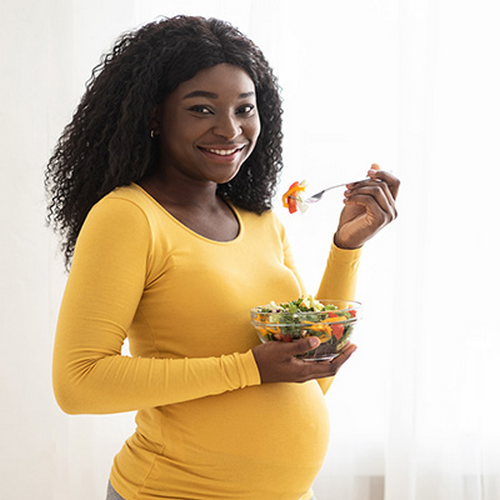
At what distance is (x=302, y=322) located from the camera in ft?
3.50

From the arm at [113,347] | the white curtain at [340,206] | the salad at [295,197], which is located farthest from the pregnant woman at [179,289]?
the white curtain at [340,206]

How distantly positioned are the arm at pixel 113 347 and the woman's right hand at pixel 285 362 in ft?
0.05

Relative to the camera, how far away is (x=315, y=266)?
213 centimetres

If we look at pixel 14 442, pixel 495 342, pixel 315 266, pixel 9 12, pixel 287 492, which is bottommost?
pixel 14 442

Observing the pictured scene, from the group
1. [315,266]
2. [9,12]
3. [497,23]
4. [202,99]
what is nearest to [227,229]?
[202,99]

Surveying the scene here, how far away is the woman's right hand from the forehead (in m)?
0.42

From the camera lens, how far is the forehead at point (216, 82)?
113 cm

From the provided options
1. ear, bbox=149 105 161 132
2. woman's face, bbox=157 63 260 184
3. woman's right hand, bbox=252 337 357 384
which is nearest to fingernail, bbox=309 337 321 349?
woman's right hand, bbox=252 337 357 384

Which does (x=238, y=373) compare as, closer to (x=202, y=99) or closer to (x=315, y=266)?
(x=202, y=99)

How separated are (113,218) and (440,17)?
4.76 ft

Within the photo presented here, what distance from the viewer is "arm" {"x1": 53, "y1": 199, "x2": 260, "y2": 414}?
1020mm

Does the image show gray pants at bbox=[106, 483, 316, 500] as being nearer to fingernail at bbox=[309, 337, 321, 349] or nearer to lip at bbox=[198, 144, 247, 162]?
fingernail at bbox=[309, 337, 321, 349]

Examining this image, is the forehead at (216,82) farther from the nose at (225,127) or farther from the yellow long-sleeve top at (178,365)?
the yellow long-sleeve top at (178,365)

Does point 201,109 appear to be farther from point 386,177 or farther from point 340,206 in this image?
point 340,206
